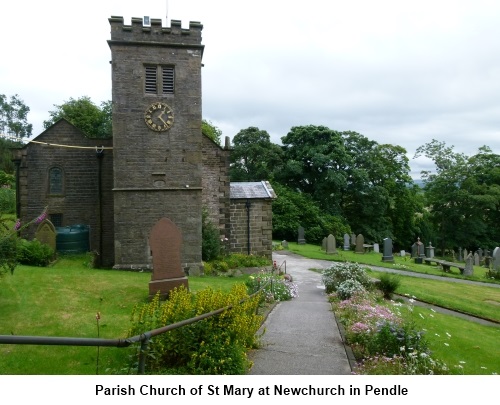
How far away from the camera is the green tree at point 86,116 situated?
1821 inches

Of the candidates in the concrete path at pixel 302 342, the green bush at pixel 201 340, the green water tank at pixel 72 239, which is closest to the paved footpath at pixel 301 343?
the concrete path at pixel 302 342

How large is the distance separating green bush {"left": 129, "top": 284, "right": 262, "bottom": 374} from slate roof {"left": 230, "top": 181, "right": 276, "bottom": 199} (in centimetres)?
1604

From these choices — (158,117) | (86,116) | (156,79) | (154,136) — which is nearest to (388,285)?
(154,136)

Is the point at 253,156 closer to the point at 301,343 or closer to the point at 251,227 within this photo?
the point at 251,227

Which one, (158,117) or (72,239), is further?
(72,239)

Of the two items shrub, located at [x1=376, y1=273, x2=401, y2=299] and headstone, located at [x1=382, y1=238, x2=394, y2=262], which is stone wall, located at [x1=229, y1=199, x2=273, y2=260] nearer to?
shrub, located at [x1=376, y1=273, x2=401, y2=299]

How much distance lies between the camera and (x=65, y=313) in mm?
9953

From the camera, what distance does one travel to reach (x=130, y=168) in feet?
60.1

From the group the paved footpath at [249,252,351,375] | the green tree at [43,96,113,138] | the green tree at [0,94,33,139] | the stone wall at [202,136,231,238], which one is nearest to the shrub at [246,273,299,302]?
the paved footpath at [249,252,351,375]

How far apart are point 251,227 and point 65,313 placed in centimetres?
1386

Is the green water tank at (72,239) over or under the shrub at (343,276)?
over

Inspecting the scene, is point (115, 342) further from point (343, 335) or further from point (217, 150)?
point (217, 150)

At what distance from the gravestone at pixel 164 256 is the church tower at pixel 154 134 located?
7.51 meters

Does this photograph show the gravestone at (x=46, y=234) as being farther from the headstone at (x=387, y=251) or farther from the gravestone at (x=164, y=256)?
the headstone at (x=387, y=251)
